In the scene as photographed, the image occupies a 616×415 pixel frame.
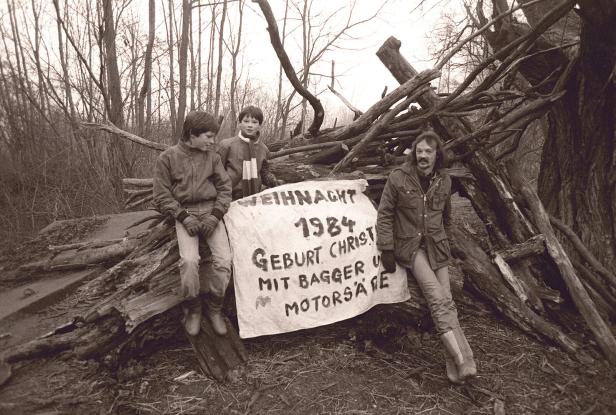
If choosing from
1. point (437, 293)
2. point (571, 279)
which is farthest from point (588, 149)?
point (437, 293)

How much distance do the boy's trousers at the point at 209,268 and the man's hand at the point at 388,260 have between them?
1.28 m

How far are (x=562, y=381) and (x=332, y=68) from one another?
16.8m

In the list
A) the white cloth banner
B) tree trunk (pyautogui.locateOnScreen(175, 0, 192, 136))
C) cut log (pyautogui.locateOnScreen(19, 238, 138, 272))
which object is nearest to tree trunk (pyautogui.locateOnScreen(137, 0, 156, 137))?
tree trunk (pyautogui.locateOnScreen(175, 0, 192, 136))

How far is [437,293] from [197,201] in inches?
79.3

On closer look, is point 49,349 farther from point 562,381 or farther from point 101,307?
point 562,381

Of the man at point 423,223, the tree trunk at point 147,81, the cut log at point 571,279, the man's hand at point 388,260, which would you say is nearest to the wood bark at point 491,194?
the cut log at point 571,279

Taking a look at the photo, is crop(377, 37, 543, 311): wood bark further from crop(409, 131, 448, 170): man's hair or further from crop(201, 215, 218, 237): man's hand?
crop(201, 215, 218, 237): man's hand

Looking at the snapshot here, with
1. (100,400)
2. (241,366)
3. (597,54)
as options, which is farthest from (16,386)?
(597,54)

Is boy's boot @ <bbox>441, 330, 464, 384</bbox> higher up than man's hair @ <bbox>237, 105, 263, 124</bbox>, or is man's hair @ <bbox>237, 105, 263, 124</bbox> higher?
man's hair @ <bbox>237, 105, 263, 124</bbox>

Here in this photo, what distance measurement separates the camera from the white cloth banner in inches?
131

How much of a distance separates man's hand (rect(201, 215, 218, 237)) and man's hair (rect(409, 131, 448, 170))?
1.65 meters

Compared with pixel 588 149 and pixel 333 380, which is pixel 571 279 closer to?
pixel 588 149

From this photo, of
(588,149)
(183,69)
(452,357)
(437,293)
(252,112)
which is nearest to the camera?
(452,357)

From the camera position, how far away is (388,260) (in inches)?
137
